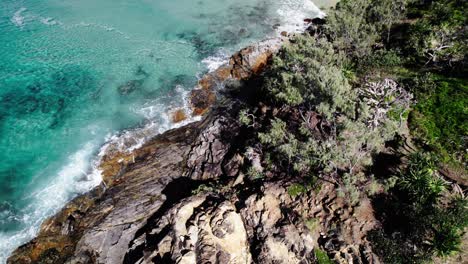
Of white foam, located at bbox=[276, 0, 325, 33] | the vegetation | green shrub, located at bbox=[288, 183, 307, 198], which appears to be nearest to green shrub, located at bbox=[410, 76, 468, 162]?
the vegetation

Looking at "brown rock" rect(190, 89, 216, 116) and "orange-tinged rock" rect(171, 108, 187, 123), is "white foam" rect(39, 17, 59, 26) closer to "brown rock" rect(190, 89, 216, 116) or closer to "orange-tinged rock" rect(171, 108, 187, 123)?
"brown rock" rect(190, 89, 216, 116)

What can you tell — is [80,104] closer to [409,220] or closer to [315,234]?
[315,234]

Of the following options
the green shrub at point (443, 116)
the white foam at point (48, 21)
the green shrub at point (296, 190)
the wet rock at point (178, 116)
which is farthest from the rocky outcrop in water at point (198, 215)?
the white foam at point (48, 21)

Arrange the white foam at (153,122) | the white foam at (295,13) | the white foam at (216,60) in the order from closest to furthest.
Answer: the white foam at (153,122) < the white foam at (216,60) < the white foam at (295,13)

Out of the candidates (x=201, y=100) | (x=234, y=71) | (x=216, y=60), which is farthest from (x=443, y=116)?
(x=216, y=60)

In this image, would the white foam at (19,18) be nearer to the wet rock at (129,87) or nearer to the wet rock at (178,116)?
the wet rock at (129,87)
